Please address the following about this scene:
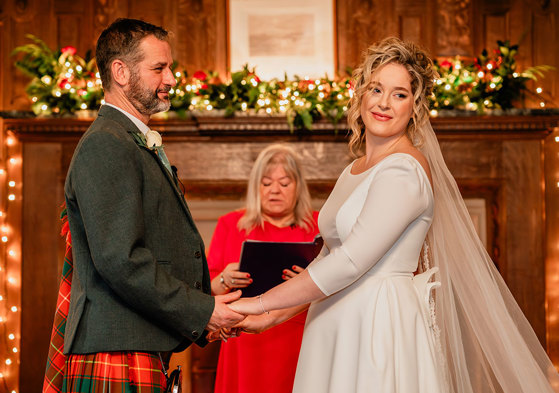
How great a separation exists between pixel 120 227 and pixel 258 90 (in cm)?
277

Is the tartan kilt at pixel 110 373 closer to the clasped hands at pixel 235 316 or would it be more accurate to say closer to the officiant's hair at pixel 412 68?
the clasped hands at pixel 235 316

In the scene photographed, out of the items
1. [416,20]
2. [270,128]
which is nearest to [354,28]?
[416,20]

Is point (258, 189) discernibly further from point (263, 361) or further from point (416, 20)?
point (416, 20)

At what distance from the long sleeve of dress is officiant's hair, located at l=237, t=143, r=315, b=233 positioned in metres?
1.47

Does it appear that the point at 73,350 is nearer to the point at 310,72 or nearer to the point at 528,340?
the point at 528,340

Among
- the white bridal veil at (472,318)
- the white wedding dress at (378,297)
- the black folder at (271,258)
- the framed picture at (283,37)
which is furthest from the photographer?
the framed picture at (283,37)

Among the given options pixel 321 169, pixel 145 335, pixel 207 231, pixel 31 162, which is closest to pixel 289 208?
pixel 321 169

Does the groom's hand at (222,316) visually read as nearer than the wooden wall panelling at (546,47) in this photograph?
Yes

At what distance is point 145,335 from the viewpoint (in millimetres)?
1936

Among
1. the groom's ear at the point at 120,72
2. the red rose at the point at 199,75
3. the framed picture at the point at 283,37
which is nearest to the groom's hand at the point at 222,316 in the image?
the groom's ear at the point at 120,72

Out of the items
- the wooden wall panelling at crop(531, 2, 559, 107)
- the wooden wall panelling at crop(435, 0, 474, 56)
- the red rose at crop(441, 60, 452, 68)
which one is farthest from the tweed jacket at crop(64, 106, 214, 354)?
the wooden wall panelling at crop(531, 2, 559, 107)

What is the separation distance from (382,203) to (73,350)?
1.03 metres

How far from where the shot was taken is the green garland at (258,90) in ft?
14.6

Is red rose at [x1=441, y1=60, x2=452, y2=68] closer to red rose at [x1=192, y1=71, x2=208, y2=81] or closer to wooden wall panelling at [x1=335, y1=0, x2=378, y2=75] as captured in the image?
wooden wall panelling at [x1=335, y1=0, x2=378, y2=75]
